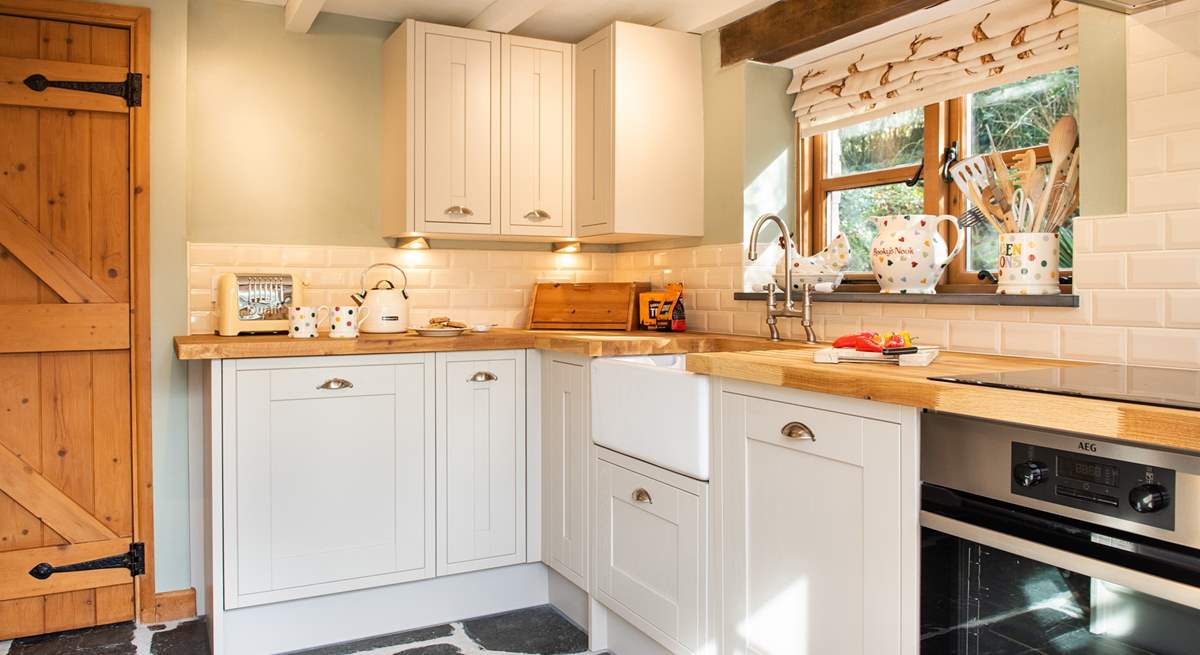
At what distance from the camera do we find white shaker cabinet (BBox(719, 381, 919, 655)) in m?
1.78

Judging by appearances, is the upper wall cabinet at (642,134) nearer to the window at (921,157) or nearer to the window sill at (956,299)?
the window at (921,157)

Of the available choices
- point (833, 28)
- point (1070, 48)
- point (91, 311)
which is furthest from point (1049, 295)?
point (91, 311)

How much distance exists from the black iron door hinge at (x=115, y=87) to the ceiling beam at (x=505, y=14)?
1246mm

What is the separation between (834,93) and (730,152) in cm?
44

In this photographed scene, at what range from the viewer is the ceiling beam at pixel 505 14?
322 cm

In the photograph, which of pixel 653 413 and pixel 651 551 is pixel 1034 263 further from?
pixel 651 551

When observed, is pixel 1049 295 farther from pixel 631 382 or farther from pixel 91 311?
pixel 91 311

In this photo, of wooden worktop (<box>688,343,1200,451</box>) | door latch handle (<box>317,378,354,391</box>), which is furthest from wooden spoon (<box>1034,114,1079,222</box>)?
door latch handle (<box>317,378,354,391</box>)

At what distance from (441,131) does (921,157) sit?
175cm

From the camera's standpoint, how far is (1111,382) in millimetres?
→ 1675

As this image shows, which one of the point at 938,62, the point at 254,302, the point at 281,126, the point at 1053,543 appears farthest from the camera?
the point at 281,126

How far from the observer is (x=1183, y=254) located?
201 cm

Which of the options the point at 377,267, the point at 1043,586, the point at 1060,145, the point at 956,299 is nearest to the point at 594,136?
the point at 377,267

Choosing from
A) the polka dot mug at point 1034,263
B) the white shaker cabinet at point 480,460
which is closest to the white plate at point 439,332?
the white shaker cabinet at point 480,460
